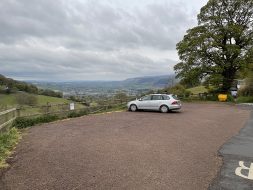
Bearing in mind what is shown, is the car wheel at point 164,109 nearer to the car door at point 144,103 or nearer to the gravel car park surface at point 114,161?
the car door at point 144,103

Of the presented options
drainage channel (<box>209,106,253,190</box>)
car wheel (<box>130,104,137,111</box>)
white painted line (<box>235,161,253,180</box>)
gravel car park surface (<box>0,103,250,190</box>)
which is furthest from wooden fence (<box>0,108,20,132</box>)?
car wheel (<box>130,104,137,111</box>)

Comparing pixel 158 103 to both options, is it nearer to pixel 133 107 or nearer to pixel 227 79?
pixel 133 107

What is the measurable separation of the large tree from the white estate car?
14353mm

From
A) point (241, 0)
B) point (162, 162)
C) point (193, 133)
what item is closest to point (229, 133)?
point (193, 133)

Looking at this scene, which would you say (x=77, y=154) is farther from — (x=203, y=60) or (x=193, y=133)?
(x=203, y=60)

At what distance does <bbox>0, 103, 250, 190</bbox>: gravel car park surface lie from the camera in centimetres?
614

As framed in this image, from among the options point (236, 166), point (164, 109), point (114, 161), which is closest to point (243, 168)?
point (236, 166)

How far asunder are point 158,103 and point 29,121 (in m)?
10.4

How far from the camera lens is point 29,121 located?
1598 centimetres

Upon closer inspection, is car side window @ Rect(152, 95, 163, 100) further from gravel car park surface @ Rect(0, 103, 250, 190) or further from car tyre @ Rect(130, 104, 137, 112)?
gravel car park surface @ Rect(0, 103, 250, 190)

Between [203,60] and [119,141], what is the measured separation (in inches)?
1154

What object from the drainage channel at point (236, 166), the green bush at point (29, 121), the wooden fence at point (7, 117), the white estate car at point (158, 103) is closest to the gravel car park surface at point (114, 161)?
the drainage channel at point (236, 166)

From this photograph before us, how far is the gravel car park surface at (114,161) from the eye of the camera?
6.14 meters

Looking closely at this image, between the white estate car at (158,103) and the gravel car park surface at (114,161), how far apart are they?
10.0 meters
